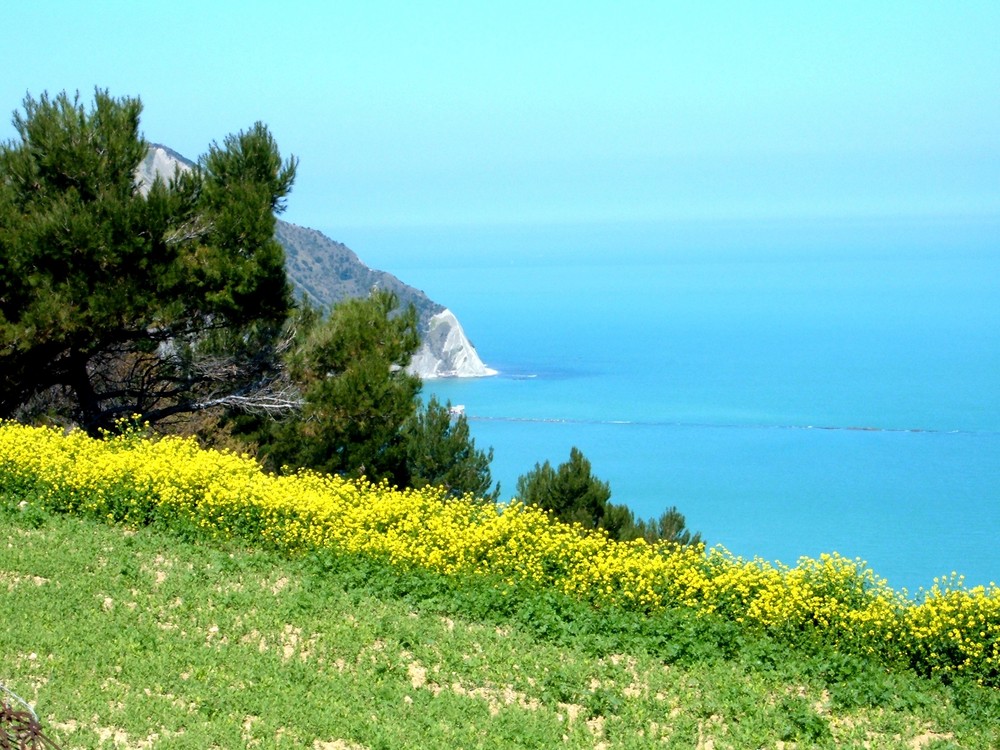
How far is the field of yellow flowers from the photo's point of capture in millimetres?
6797

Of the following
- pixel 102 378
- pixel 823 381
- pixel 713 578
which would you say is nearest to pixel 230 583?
pixel 713 578

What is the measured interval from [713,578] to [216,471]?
13.1 feet

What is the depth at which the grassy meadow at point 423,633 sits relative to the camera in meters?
5.70

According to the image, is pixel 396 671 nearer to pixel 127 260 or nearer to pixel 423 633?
pixel 423 633

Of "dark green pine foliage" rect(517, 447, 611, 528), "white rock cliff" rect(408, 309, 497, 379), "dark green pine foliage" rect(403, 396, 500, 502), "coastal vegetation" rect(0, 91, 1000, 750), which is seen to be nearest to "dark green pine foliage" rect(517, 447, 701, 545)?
"dark green pine foliage" rect(517, 447, 611, 528)

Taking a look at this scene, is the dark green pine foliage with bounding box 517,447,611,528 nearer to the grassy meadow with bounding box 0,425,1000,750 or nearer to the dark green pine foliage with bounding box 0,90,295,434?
the dark green pine foliage with bounding box 0,90,295,434

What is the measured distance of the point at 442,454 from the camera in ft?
52.7

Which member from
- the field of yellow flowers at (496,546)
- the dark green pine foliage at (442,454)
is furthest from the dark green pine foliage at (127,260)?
the field of yellow flowers at (496,546)

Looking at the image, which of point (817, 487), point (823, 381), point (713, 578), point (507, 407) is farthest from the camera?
point (823, 381)


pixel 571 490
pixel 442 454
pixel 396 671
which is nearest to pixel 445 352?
pixel 442 454

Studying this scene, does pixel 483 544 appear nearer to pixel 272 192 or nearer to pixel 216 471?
pixel 216 471

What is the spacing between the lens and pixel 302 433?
45.4 ft

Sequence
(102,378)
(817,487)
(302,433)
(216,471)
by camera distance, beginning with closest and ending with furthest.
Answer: (216,471)
(302,433)
(102,378)
(817,487)

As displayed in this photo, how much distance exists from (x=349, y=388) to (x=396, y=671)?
23.7 ft
